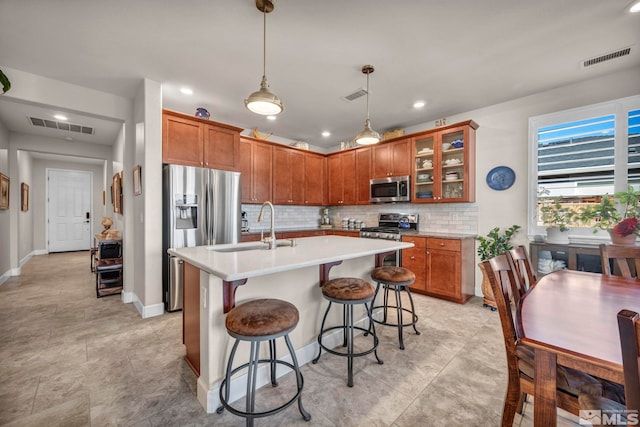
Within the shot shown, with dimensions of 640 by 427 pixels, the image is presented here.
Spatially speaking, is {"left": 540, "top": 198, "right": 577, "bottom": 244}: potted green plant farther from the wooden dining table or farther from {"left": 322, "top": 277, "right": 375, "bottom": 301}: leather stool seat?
{"left": 322, "top": 277, "right": 375, "bottom": 301}: leather stool seat

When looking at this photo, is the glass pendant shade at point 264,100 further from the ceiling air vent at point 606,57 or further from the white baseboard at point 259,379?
the ceiling air vent at point 606,57

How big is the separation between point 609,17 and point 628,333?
106 inches

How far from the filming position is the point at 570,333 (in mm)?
992

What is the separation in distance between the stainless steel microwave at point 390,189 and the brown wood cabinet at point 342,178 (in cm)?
49

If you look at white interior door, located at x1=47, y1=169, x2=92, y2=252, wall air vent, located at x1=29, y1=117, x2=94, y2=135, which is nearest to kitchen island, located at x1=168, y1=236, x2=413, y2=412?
wall air vent, located at x1=29, y1=117, x2=94, y2=135

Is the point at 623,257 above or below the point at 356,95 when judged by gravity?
below

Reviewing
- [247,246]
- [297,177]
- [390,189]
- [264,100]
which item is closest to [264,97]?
[264,100]

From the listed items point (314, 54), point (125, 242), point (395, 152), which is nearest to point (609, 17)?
point (314, 54)

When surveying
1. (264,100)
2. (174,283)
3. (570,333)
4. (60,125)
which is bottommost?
(174,283)

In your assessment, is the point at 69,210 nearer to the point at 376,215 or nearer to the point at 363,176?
the point at 363,176

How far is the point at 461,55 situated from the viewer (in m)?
2.55

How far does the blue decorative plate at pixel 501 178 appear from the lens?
11.6 ft

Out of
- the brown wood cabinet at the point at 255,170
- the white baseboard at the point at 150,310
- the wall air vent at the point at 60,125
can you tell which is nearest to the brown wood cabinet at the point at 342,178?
the brown wood cabinet at the point at 255,170

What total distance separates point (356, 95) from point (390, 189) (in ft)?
5.61
